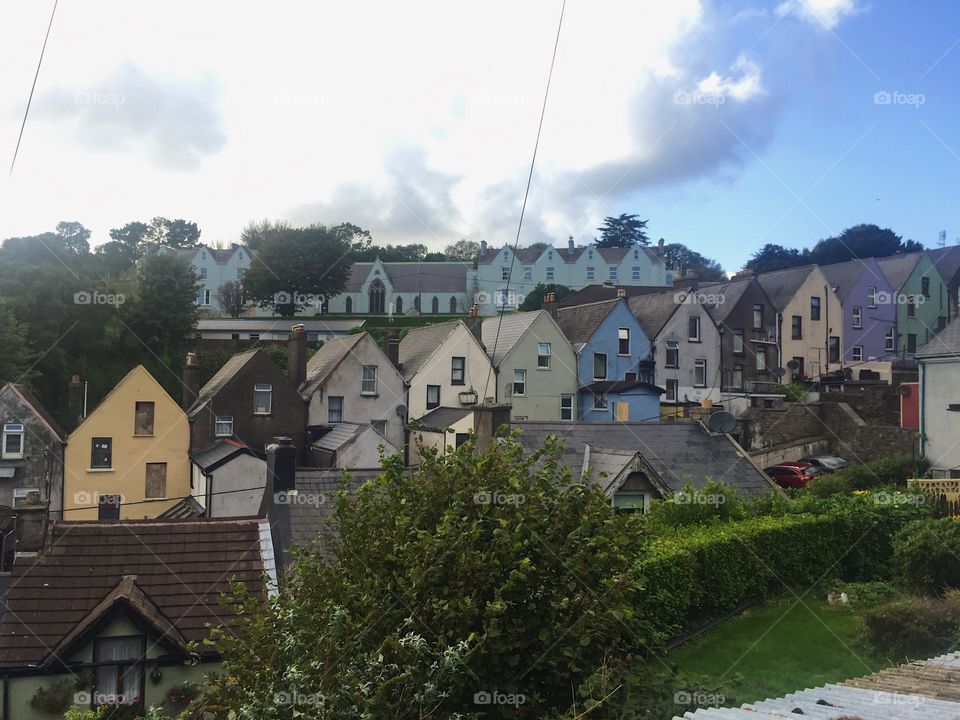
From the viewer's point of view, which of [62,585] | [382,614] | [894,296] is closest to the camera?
[382,614]

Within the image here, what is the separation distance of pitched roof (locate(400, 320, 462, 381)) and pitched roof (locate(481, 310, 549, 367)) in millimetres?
2771

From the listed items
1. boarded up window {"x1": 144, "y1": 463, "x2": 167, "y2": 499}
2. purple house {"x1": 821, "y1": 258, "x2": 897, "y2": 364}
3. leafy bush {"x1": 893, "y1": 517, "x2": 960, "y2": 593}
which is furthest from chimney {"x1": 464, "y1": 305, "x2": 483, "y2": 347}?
leafy bush {"x1": 893, "y1": 517, "x2": 960, "y2": 593}

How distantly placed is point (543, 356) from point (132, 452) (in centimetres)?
2147

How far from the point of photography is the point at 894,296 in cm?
6116

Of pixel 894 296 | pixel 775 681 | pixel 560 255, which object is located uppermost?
pixel 560 255

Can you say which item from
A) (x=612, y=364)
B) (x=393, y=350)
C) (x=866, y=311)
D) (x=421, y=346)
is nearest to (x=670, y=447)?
(x=393, y=350)

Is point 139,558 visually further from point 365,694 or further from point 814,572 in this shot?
point 814,572

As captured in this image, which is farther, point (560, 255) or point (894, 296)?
point (560, 255)

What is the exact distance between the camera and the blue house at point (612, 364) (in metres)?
45.4

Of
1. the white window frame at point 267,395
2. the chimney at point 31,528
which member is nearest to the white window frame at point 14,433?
the white window frame at point 267,395

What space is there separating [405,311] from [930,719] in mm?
87290

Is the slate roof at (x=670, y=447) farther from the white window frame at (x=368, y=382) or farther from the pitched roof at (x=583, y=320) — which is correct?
the pitched roof at (x=583, y=320)

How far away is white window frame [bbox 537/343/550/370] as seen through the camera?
4550cm

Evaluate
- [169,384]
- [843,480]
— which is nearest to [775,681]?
[843,480]
